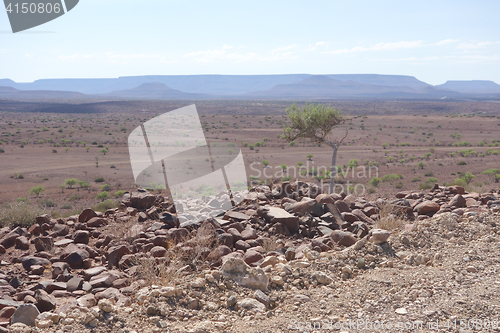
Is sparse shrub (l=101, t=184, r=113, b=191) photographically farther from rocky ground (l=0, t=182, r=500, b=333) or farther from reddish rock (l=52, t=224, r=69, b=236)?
reddish rock (l=52, t=224, r=69, b=236)

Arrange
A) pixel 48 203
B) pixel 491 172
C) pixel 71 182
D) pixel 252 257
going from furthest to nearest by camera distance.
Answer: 1. pixel 491 172
2. pixel 71 182
3. pixel 48 203
4. pixel 252 257

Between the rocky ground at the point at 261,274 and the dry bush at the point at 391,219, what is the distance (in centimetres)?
3

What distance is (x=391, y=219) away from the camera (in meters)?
8.09

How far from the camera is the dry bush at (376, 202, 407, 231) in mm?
7817

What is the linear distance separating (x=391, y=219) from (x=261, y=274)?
437 cm

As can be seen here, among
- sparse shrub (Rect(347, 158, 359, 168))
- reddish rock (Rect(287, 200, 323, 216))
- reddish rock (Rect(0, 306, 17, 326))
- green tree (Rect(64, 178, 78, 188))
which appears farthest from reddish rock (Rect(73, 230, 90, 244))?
sparse shrub (Rect(347, 158, 359, 168))

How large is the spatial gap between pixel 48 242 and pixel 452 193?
1112 cm

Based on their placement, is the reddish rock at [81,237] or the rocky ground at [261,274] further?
the reddish rock at [81,237]

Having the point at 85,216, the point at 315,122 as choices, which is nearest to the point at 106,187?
the point at 315,122

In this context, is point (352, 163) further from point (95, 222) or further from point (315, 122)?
point (95, 222)

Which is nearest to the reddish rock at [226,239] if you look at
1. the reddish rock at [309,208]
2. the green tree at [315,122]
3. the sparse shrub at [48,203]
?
the reddish rock at [309,208]

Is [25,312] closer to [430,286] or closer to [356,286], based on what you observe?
[356,286]

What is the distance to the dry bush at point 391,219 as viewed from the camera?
7.82 m

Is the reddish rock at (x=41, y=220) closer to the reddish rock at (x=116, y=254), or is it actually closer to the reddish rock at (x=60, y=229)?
the reddish rock at (x=60, y=229)
